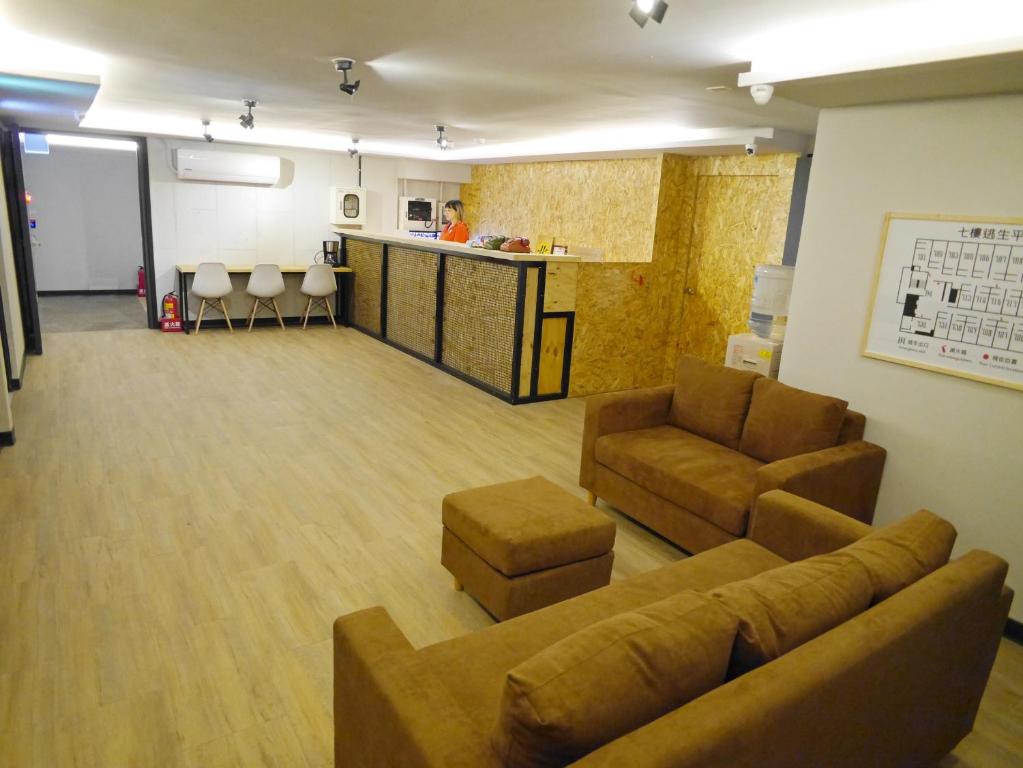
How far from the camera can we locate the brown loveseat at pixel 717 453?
3.13 m

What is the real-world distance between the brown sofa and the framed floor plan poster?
48.7 inches

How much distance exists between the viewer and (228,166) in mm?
8219

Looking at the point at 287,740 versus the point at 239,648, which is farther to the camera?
the point at 239,648

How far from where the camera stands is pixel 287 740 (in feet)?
7.07

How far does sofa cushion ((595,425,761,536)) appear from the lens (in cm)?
314

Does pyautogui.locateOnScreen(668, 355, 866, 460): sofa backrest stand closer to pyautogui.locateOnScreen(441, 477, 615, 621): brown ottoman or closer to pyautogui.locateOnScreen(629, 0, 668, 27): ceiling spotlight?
pyautogui.locateOnScreen(441, 477, 615, 621): brown ottoman

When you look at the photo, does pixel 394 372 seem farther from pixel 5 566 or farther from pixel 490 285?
pixel 5 566

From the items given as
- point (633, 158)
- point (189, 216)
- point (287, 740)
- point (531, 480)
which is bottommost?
point (287, 740)

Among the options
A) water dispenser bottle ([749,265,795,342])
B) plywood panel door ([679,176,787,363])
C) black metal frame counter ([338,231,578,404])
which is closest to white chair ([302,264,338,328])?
black metal frame counter ([338,231,578,404])

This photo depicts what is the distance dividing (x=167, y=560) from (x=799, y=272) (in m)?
3.60

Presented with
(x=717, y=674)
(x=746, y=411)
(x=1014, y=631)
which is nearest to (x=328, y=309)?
(x=746, y=411)

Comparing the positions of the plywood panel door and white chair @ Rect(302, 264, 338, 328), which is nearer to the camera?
the plywood panel door

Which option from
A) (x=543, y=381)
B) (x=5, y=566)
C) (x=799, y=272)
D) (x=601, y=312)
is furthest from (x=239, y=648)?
(x=601, y=312)

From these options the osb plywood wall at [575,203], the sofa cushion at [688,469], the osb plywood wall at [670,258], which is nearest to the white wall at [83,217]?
the osb plywood wall at [575,203]
